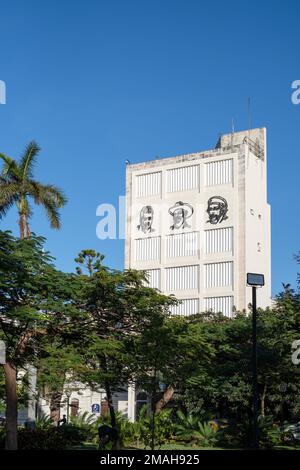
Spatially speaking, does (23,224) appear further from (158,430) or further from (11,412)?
(11,412)

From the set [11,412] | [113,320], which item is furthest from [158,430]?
[11,412]

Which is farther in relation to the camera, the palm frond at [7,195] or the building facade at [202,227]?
the building facade at [202,227]

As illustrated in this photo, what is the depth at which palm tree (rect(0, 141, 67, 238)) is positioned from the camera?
133 ft

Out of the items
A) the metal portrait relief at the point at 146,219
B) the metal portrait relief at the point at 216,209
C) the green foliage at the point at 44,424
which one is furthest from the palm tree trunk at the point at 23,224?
the metal portrait relief at the point at 146,219

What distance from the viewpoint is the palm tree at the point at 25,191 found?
133ft

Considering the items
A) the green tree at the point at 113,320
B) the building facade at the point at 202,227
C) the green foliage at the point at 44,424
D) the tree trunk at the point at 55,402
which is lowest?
the green foliage at the point at 44,424

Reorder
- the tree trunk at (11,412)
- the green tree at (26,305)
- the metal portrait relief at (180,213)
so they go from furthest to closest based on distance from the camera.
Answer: the metal portrait relief at (180,213) → the tree trunk at (11,412) → the green tree at (26,305)

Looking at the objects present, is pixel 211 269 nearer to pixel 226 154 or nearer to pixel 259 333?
pixel 226 154

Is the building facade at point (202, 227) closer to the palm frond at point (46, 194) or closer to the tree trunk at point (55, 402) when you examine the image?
the tree trunk at point (55, 402)

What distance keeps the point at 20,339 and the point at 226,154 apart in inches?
2487

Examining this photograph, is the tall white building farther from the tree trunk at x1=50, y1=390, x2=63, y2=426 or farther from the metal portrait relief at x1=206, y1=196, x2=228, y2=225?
the tree trunk at x1=50, y1=390, x2=63, y2=426

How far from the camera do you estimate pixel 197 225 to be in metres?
85.6

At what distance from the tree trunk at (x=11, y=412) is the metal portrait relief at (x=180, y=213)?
6309 centimetres

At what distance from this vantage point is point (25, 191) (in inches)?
1619
